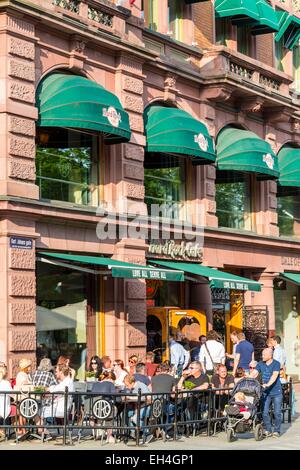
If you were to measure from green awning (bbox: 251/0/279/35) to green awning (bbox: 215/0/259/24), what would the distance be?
0.48m

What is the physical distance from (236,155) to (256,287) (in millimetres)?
3911

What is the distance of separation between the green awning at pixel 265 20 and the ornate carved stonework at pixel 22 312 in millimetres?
13836

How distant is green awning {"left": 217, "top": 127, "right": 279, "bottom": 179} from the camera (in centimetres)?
3158

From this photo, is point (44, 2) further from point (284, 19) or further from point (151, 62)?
point (284, 19)

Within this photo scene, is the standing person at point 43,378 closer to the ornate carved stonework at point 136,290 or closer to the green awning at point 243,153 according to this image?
the ornate carved stonework at point 136,290

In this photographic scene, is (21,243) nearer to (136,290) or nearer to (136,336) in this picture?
(136,290)

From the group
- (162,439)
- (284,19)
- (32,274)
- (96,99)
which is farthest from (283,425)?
(284,19)

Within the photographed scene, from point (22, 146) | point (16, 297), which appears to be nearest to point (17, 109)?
point (22, 146)

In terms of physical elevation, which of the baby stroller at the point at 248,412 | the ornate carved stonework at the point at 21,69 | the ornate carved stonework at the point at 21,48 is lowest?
the baby stroller at the point at 248,412

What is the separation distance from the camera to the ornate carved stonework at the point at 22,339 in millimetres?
22727

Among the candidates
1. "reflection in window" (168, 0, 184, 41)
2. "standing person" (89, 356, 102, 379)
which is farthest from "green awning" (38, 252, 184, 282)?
"reflection in window" (168, 0, 184, 41)

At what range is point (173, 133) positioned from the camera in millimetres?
28141

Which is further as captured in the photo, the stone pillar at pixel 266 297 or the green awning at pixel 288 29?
the green awning at pixel 288 29

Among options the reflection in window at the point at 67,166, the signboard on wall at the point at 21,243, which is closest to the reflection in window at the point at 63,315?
the signboard on wall at the point at 21,243
